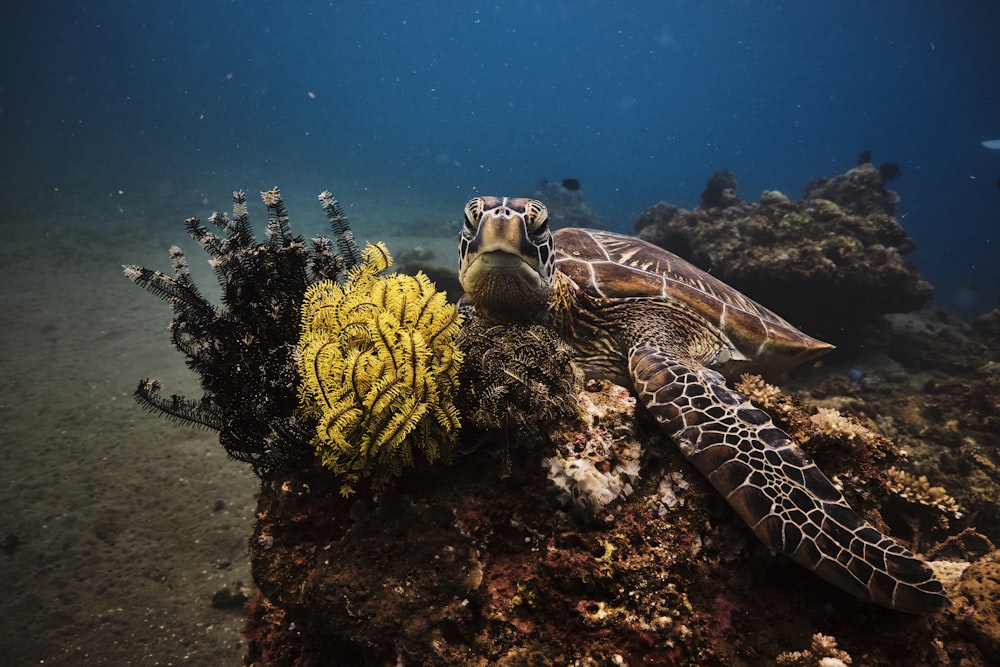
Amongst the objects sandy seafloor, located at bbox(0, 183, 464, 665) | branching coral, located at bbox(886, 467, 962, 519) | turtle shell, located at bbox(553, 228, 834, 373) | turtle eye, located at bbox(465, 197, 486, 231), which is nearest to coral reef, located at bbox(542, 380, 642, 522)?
turtle eye, located at bbox(465, 197, 486, 231)

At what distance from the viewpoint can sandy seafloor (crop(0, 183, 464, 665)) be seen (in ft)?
11.4

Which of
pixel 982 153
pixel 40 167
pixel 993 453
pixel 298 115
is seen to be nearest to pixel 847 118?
pixel 982 153

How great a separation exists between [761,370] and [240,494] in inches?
241

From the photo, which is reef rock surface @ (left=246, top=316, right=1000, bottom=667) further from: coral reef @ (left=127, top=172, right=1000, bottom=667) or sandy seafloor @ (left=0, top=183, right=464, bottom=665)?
sandy seafloor @ (left=0, top=183, right=464, bottom=665)

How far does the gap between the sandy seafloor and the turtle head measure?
3628 millimetres

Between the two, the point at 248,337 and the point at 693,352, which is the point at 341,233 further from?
the point at 693,352

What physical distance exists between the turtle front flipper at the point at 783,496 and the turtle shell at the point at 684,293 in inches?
56.3

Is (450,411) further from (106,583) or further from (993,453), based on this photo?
(993,453)

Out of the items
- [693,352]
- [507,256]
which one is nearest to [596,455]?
[507,256]

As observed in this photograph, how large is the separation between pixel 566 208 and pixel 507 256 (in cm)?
2532

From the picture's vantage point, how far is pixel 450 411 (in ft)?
6.76

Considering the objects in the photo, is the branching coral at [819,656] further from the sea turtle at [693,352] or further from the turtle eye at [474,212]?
the turtle eye at [474,212]

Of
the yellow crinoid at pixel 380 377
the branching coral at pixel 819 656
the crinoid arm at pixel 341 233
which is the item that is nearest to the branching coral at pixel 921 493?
the branching coral at pixel 819 656

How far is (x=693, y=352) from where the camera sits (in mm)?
3756
